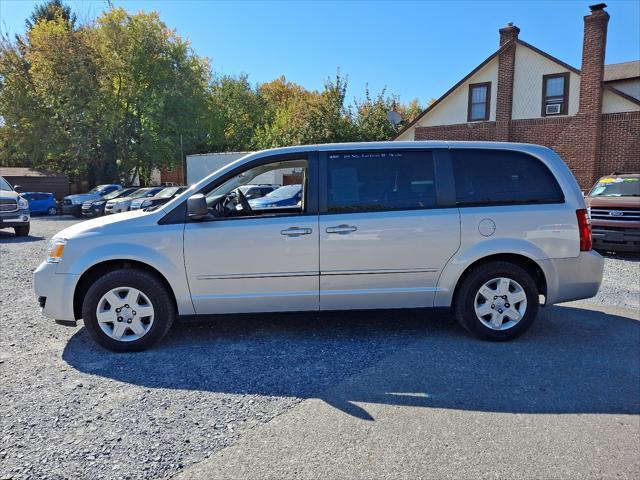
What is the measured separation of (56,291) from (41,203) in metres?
25.1

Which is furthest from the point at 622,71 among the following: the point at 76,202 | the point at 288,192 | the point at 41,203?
the point at 41,203

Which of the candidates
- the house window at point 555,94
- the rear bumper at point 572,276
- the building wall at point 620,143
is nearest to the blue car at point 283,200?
the rear bumper at point 572,276

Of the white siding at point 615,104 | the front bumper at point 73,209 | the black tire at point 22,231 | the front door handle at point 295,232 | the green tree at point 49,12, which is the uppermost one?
the green tree at point 49,12

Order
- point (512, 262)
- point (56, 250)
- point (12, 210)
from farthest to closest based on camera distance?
point (12, 210) → point (512, 262) → point (56, 250)

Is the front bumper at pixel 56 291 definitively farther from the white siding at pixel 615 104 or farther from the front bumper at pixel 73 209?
the front bumper at pixel 73 209

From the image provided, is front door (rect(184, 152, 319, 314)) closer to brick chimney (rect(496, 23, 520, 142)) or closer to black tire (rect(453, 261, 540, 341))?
black tire (rect(453, 261, 540, 341))

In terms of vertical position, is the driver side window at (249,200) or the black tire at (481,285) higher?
the driver side window at (249,200)

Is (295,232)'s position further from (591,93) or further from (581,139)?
(591,93)

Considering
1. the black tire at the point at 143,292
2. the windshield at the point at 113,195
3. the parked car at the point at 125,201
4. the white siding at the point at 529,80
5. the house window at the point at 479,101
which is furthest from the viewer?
the windshield at the point at 113,195

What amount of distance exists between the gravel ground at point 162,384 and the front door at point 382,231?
0.51m

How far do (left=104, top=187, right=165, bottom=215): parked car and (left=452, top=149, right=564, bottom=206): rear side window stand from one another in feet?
63.2

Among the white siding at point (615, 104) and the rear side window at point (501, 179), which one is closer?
the rear side window at point (501, 179)

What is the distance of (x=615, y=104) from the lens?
19.6m

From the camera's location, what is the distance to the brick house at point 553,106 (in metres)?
19.4
